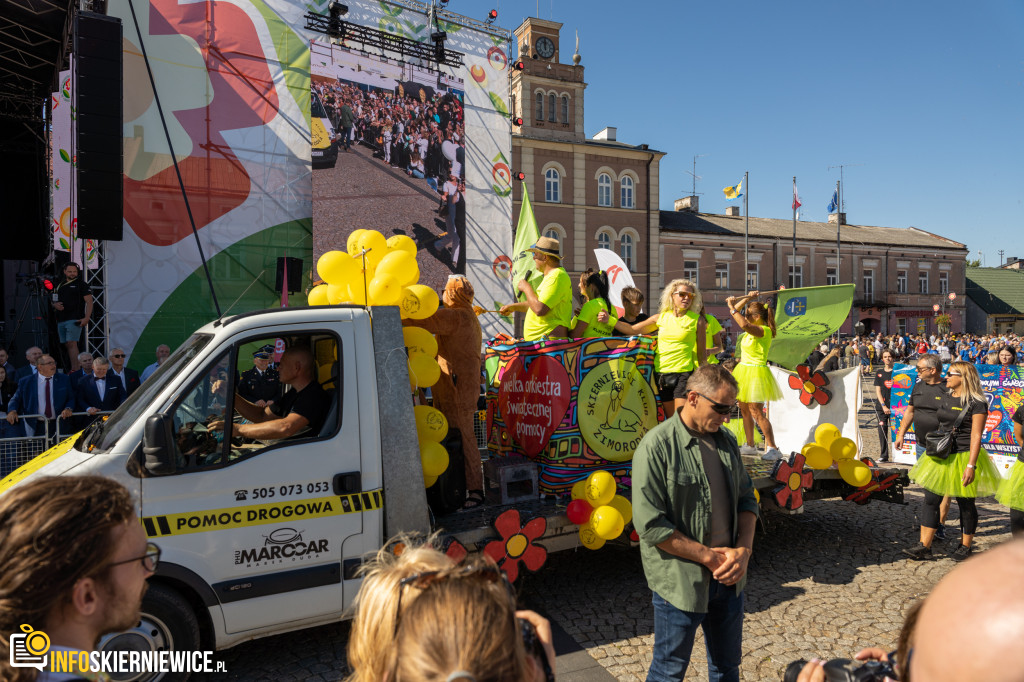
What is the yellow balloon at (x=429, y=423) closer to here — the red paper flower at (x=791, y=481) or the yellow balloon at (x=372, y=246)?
the yellow balloon at (x=372, y=246)

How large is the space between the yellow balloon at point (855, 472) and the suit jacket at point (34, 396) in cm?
860

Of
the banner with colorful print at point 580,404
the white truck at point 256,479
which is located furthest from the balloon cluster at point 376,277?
the banner with colorful print at point 580,404

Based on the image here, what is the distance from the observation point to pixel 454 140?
1642cm

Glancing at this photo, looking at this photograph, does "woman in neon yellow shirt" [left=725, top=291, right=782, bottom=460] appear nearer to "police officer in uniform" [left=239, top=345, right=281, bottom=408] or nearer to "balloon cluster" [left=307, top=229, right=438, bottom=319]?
"balloon cluster" [left=307, top=229, right=438, bottom=319]

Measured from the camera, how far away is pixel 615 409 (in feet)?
15.6

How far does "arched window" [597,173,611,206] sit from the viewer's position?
33188 mm

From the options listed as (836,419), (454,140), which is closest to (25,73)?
(454,140)

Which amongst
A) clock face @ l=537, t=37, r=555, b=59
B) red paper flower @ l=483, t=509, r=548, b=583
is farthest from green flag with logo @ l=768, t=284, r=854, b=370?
clock face @ l=537, t=37, r=555, b=59

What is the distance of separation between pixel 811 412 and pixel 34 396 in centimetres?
921

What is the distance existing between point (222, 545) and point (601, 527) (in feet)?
7.95

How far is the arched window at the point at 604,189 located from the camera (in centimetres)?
3319

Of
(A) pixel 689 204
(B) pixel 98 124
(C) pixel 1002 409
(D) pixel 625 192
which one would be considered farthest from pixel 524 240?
(A) pixel 689 204

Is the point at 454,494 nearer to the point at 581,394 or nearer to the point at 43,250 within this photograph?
the point at 581,394

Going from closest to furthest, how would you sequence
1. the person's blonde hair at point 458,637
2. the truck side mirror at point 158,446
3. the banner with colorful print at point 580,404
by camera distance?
the person's blonde hair at point 458,637 → the truck side mirror at point 158,446 → the banner with colorful print at point 580,404
